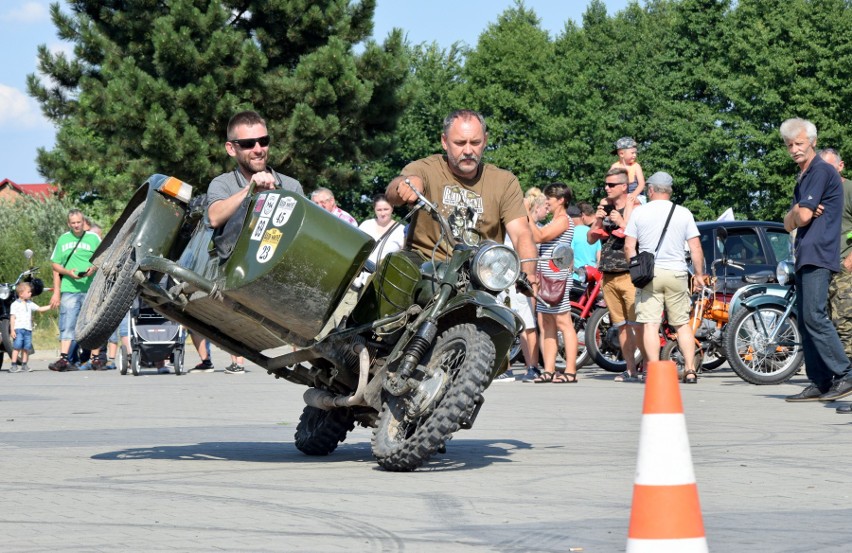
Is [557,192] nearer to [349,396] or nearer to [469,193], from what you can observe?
[469,193]

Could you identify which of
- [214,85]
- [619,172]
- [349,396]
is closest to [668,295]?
[619,172]

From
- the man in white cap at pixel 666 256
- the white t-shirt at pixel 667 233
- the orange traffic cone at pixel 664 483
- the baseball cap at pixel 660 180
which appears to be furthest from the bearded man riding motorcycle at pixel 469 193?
the baseball cap at pixel 660 180

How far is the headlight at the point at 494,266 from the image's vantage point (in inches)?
274

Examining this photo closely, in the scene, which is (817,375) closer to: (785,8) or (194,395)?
(194,395)

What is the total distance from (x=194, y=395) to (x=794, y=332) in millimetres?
5835

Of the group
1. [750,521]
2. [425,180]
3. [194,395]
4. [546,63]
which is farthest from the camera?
[546,63]

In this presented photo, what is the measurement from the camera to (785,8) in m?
56.3

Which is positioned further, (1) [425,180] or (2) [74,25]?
(2) [74,25]

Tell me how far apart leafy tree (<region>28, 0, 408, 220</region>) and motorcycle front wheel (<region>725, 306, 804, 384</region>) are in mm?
21802

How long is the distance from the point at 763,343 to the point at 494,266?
7.51 metres

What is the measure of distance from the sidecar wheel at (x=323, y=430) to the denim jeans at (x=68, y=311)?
11.8 metres

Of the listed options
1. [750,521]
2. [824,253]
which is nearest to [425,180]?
[750,521]

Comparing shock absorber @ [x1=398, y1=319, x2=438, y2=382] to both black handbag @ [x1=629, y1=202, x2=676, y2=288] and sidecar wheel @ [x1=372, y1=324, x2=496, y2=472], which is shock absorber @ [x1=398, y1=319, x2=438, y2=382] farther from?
black handbag @ [x1=629, y1=202, x2=676, y2=288]

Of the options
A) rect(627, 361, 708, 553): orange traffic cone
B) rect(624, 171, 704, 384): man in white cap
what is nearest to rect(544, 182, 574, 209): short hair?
rect(624, 171, 704, 384): man in white cap
